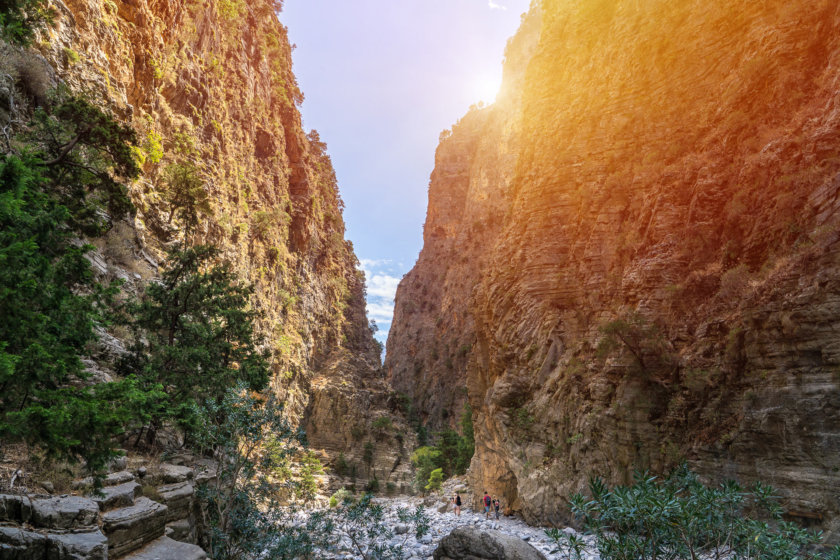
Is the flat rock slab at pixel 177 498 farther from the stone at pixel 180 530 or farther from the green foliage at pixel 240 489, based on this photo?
the green foliage at pixel 240 489

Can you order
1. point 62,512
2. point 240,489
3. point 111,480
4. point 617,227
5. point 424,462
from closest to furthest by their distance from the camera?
point 62,512 < point 111,480 < point 240,489 < point 617,227 < point 424,462

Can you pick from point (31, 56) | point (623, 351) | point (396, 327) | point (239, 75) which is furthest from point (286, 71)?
point (623, 351)

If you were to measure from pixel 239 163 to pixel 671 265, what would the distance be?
38.3 m

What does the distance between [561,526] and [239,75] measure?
160 ft

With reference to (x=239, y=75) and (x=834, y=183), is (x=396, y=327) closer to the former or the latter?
(x=239, y=75)

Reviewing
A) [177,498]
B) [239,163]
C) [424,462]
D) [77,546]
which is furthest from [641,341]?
[239,163]

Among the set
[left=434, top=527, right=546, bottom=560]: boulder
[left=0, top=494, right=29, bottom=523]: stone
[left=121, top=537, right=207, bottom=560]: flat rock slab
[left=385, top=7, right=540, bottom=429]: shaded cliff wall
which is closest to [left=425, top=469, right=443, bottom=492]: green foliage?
[left=385, top=7, right=540, bottom=429]: shaded cliff wall

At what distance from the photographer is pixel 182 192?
2644cm

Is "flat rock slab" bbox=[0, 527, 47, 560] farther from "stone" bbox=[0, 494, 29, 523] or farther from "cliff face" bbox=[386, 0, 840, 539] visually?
"cliff face" bbox=[386, 0, 840, 539]

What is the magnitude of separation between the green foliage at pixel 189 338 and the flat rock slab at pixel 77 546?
5432mm

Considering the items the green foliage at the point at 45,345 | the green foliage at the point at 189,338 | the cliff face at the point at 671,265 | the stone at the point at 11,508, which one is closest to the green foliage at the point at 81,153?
the green foliage at the point at 189,338

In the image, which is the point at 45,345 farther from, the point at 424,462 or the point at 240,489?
the point at 424,462

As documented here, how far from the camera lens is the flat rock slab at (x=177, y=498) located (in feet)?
34.8

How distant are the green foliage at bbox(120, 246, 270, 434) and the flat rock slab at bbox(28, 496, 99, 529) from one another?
471 centimetres
